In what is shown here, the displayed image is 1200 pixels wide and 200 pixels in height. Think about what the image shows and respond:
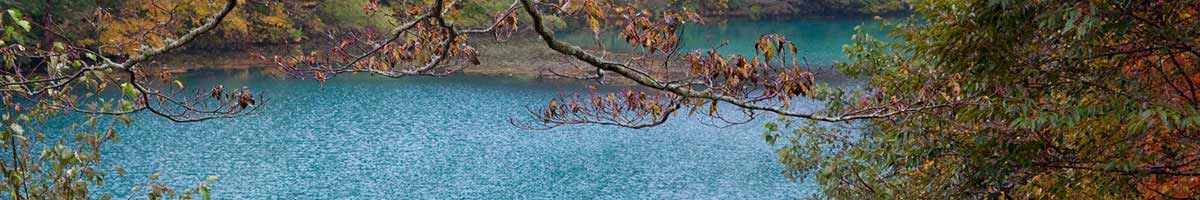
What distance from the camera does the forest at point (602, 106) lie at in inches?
187

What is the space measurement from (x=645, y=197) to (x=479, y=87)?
10945 mm

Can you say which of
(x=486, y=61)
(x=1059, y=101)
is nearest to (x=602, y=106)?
(x=1059, y=101)

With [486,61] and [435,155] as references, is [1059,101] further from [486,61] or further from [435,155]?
[486,61]

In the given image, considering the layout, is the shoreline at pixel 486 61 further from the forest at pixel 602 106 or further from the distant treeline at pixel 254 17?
the distant treeline at pixel 254 17

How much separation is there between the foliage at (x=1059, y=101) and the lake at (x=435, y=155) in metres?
8.55

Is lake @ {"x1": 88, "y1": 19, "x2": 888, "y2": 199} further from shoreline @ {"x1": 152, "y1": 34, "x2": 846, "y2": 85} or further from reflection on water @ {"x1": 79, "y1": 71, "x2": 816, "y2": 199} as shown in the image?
shoreline @ {"x1": 152, "y1": 34, "x2": 846, "y2": 85}

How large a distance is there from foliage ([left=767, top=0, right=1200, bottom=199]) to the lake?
855cm

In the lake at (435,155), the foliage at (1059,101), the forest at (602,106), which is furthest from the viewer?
the lake at (435,155)

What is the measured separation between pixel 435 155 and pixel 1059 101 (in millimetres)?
13274

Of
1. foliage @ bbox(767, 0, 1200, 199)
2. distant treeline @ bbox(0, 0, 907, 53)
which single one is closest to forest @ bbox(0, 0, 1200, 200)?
foliage @ bbox(767, 0, 1200, 199)

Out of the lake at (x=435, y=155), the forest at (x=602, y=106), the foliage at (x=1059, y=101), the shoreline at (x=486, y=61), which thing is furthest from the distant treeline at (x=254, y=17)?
the foliage at (x=1059, y=101)

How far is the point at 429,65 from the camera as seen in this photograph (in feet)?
14.9

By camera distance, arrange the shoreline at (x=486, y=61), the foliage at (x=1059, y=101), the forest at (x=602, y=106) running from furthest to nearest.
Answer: the shoreline at (x=486, y=61)
the foliage at (x=1059, y=101)
the forest at (x=602, y=106)

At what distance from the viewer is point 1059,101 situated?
571 centimetres
